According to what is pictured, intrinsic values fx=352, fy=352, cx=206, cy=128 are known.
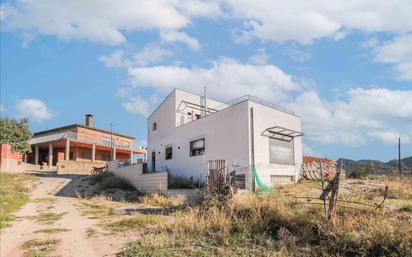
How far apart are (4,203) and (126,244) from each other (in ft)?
32.7

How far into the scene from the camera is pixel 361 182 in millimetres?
13688

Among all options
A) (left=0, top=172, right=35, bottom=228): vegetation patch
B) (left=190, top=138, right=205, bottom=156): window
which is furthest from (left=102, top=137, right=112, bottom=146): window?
(left=190, top=138, right=205, bottom=156): window

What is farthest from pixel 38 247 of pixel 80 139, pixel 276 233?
pixel 80 139

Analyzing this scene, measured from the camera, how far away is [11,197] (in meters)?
16.9

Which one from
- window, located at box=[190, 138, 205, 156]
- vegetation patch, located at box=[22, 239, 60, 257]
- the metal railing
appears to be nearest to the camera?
vegetation patch, located at box=[22, 239, 60, 257]

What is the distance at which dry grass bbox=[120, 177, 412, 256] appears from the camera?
5.79 metres

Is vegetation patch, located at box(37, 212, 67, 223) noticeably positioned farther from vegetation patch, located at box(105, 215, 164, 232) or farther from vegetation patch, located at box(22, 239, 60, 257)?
vegetation patch, located at box(22, 239, 60, 257)

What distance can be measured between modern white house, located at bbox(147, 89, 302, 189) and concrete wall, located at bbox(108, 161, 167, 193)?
2.37 m

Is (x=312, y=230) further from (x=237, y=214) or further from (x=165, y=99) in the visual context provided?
(x=165, y=99)

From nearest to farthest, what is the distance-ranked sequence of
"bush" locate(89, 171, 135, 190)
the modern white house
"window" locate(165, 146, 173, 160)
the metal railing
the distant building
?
1. the modern white house
2. "bush" locate(89, 171, 135, 190)
3. "window" locate(165, 146, 173, 160)
4. the metal railing
5. the distant building

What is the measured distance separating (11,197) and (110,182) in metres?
7.83

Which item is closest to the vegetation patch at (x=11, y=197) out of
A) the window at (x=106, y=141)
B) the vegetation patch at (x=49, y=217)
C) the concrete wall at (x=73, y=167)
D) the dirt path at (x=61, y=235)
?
the dirt path at (x=61, y=235)

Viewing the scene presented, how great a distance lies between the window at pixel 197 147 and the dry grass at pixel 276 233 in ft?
43.4

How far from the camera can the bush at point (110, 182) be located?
23614 millimetres
